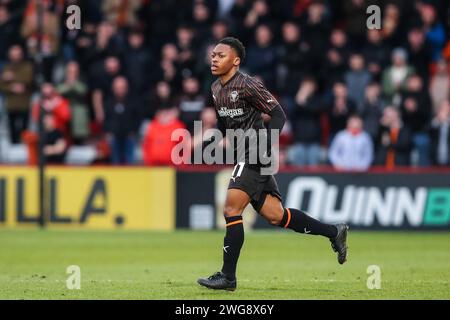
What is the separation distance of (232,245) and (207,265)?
3.53 metres

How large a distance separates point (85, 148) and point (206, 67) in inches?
116

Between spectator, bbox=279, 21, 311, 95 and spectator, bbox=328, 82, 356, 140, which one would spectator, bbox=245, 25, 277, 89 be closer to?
spectator, bbox=279, 21, 311, 95

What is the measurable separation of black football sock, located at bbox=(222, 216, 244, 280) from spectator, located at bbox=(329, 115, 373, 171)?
9.94 m

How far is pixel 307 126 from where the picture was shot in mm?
21359

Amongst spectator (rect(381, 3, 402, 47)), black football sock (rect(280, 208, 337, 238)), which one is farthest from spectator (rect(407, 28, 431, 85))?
black football sock (rect(280, 208, 337, 238))


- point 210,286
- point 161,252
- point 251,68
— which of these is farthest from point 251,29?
point 210,286

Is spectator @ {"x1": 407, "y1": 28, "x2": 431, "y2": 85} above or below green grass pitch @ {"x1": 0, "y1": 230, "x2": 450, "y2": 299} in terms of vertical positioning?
above

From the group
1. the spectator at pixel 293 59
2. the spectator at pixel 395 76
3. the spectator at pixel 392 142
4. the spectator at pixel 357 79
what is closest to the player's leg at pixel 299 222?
the spectator at pixel 392 142

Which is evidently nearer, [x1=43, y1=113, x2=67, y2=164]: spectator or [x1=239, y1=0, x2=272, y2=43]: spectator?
[x1=43, y1=113, x2=67, y2=164]: spectator

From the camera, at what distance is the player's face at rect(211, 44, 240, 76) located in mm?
11016

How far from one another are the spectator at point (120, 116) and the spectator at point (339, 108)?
382 centimetres

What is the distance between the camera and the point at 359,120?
20703 mm
